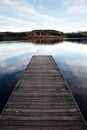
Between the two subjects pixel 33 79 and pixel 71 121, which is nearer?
pixel 71 121

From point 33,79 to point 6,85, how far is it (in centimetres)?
315

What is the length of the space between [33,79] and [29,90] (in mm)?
2884

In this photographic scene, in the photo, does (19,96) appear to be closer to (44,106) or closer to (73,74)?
(44,106)

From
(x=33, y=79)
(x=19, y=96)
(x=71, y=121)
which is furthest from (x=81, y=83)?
(x=71, y=121)

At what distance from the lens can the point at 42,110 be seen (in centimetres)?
930

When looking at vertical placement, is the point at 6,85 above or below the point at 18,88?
below

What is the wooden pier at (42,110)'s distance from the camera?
26.3ft

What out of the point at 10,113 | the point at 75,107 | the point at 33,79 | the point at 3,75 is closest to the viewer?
the point at 10,113

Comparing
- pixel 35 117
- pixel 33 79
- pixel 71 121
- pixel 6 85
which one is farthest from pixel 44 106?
pixel 6 85

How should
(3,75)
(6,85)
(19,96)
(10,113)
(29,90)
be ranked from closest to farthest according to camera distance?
(10,113), (19,96), (29,90), (6,85), (3,75)

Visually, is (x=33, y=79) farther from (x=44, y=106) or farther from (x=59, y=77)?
(x=44, y=106)

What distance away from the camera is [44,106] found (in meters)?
9.74

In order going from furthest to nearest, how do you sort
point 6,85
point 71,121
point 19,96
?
point 6,85, point 19,96, point 71,121

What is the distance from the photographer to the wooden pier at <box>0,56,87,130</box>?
8.01 metres
